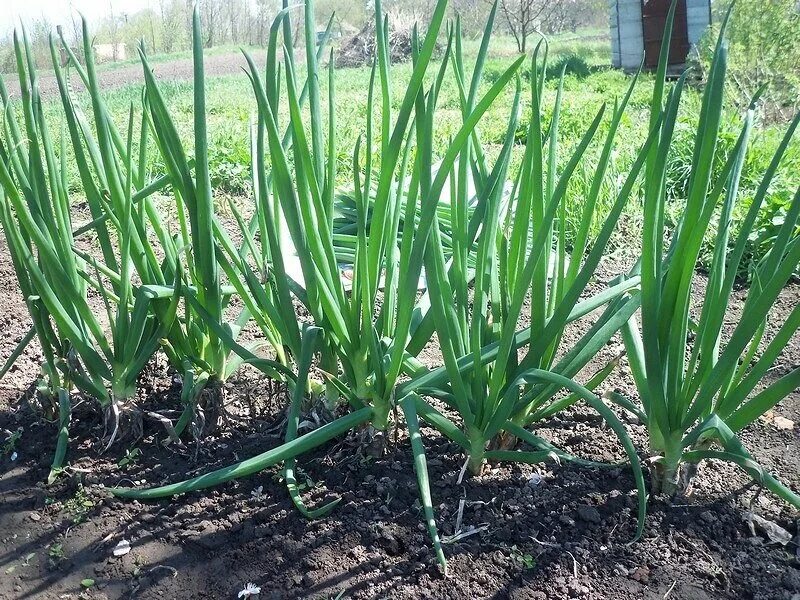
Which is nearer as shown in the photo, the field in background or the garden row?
the garden row

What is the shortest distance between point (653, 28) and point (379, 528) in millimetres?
9058

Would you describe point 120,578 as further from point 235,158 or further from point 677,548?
point 235,158

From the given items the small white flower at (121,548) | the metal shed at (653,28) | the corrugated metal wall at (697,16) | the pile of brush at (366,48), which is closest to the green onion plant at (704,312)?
the small white flower at (121,548)

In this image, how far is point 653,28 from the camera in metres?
8.88

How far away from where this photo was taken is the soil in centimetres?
110

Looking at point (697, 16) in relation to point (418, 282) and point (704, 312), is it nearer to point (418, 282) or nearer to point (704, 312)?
point (704, 312)

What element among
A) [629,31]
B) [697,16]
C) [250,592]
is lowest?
[250,592]

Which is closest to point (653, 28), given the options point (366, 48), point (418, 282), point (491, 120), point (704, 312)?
point (491, 120)

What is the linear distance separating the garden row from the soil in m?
0.06

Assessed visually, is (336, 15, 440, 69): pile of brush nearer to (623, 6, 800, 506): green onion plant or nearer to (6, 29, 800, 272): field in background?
(6, 29, 800, 272): field in background

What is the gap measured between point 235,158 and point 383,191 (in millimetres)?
2767

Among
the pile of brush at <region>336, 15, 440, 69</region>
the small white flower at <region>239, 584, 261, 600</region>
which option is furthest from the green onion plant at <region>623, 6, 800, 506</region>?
the pile of brush at <region>336, 15, 440, 69</region>

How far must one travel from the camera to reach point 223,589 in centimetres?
111

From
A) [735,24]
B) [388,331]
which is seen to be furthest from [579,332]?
[735,24]
